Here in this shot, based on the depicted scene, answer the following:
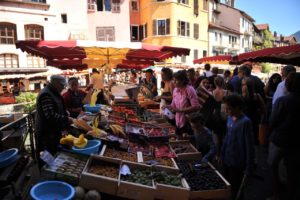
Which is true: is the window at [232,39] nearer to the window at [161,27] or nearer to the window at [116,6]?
the window at [161,27]

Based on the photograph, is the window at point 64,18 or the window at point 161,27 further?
the window at point 64,18

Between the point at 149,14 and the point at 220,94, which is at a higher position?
the point at 149,14

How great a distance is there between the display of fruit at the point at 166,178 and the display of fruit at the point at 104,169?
443mm

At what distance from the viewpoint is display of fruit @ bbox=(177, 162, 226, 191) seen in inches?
128

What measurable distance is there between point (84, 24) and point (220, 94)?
88.4 ft

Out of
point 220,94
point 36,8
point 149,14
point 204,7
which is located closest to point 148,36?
point 149,14

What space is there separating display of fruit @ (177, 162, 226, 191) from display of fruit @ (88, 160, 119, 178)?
87 cm

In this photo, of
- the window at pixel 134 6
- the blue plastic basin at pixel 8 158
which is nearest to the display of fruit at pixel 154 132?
the blue plastic basin at pixel 8 158

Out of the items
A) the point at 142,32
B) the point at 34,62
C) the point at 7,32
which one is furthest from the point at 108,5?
the point at 7,32

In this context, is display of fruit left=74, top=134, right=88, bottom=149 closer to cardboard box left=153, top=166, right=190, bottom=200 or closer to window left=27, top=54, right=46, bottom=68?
cardboard box left=153, top=166, right=190, bottom=200

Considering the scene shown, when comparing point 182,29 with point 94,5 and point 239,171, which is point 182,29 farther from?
point 239,171

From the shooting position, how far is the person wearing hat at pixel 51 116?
4.17 meters

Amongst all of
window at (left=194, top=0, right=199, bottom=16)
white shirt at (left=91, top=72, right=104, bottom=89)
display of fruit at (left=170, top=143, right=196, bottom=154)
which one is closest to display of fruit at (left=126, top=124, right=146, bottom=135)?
display of fruit at (left=170, top=143, right=196, bottom=154)

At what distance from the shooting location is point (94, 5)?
31.2 meters
